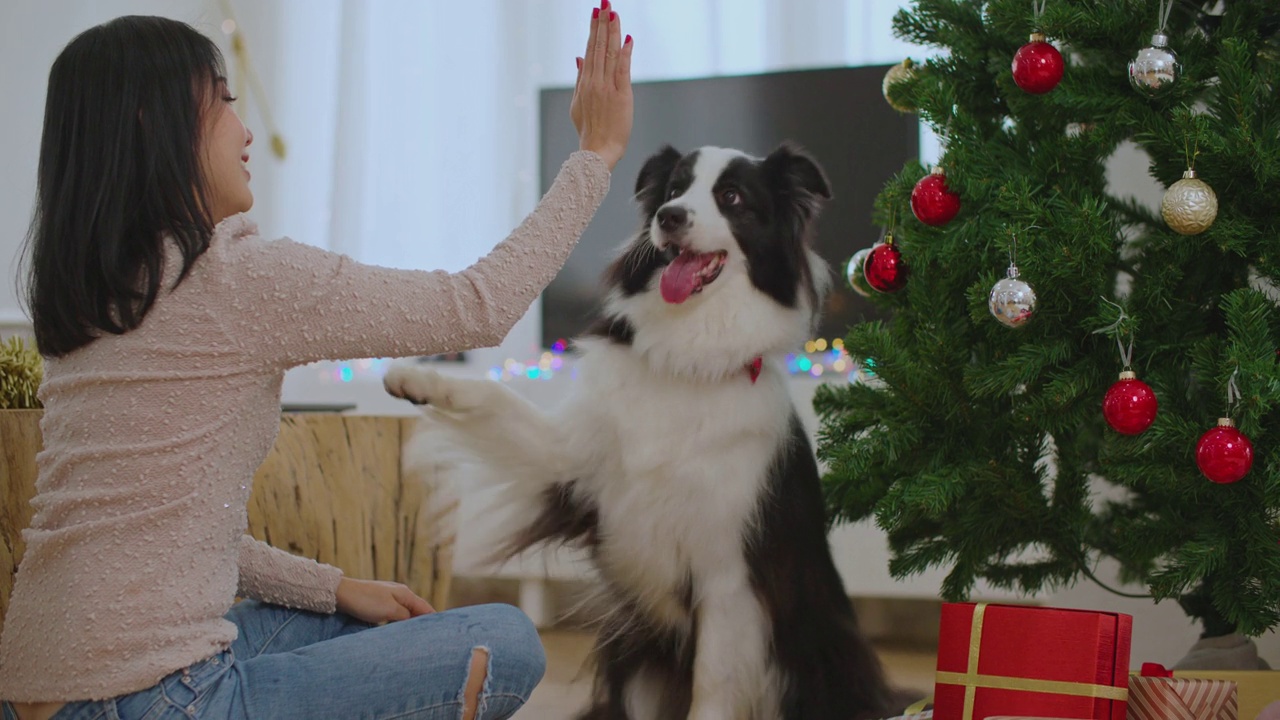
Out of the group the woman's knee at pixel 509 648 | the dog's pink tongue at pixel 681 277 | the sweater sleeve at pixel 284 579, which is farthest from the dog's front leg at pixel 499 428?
the woman's knee at pixel 509 648

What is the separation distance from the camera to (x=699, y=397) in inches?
62.4

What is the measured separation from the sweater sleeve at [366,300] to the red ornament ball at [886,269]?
2.40ft

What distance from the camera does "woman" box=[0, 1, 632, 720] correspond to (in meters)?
0.96

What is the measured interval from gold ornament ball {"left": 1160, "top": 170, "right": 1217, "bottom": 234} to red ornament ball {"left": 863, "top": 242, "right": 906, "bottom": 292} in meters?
0.42

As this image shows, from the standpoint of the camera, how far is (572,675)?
232cm

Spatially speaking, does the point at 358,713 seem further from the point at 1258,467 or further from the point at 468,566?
the point at 1258,467

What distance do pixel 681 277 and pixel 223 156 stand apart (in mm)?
699

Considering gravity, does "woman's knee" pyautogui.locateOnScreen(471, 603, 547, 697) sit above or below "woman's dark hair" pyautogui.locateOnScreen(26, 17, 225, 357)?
below

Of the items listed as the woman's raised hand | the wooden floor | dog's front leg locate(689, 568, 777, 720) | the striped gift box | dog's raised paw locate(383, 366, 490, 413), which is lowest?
the wooden floor

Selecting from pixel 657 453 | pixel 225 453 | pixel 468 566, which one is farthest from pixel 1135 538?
pixel 225 453

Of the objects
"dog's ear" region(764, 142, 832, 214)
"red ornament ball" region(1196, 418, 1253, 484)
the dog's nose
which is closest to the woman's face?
the dog's nose

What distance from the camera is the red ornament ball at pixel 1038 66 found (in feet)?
4.68

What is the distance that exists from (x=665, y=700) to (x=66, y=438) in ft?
3.33

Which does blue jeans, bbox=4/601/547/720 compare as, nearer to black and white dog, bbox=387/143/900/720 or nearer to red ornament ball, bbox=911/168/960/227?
black and white dog, bbox=387/143/900/720
